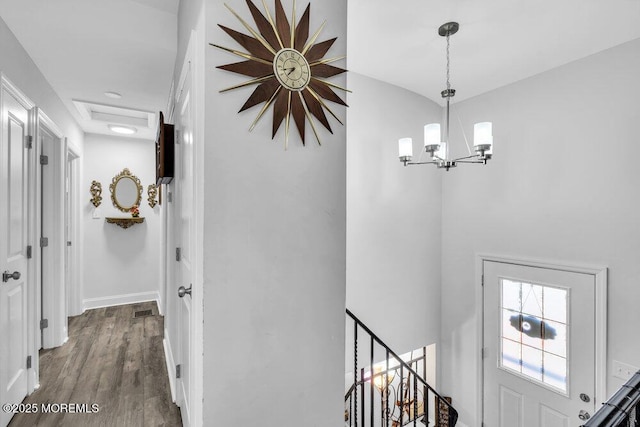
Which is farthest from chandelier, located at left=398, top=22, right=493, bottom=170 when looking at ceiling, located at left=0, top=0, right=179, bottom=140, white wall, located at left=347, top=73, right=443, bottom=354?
ceiling, located at left=0, top=0, right=179, bottom=140

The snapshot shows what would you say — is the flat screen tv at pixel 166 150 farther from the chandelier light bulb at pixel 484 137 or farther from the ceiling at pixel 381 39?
the chandelier light bulb at pixel 484 137

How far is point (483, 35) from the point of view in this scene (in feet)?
8.09

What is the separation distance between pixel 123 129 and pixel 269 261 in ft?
12.6

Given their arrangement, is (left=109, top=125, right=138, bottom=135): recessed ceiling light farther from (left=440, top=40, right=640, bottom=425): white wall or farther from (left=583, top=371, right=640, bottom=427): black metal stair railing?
(left=583, top=371, right=640, bottom=427): black metal stair railing

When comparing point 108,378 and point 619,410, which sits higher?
point 619,410

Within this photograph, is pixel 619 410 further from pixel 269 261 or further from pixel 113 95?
pixel 113 95

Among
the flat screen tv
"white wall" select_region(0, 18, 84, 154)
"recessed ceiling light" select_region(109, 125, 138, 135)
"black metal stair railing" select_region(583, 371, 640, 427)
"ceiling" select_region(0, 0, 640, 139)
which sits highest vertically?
"ceiling" select_region(0, 0, 640, 139)

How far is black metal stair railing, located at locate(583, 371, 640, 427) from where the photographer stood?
2.86 ft

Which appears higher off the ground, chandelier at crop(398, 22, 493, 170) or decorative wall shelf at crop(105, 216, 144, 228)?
chandelier at crop(398, 22, 493, 170)

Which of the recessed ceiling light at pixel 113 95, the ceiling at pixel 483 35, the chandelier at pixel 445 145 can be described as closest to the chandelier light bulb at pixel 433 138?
the chandelier at pixel 445 145

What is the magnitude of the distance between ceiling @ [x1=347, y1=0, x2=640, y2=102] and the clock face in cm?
122

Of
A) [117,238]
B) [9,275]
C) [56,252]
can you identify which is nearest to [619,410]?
[9,275]

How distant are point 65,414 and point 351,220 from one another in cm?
250

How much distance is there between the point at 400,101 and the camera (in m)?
3.49
